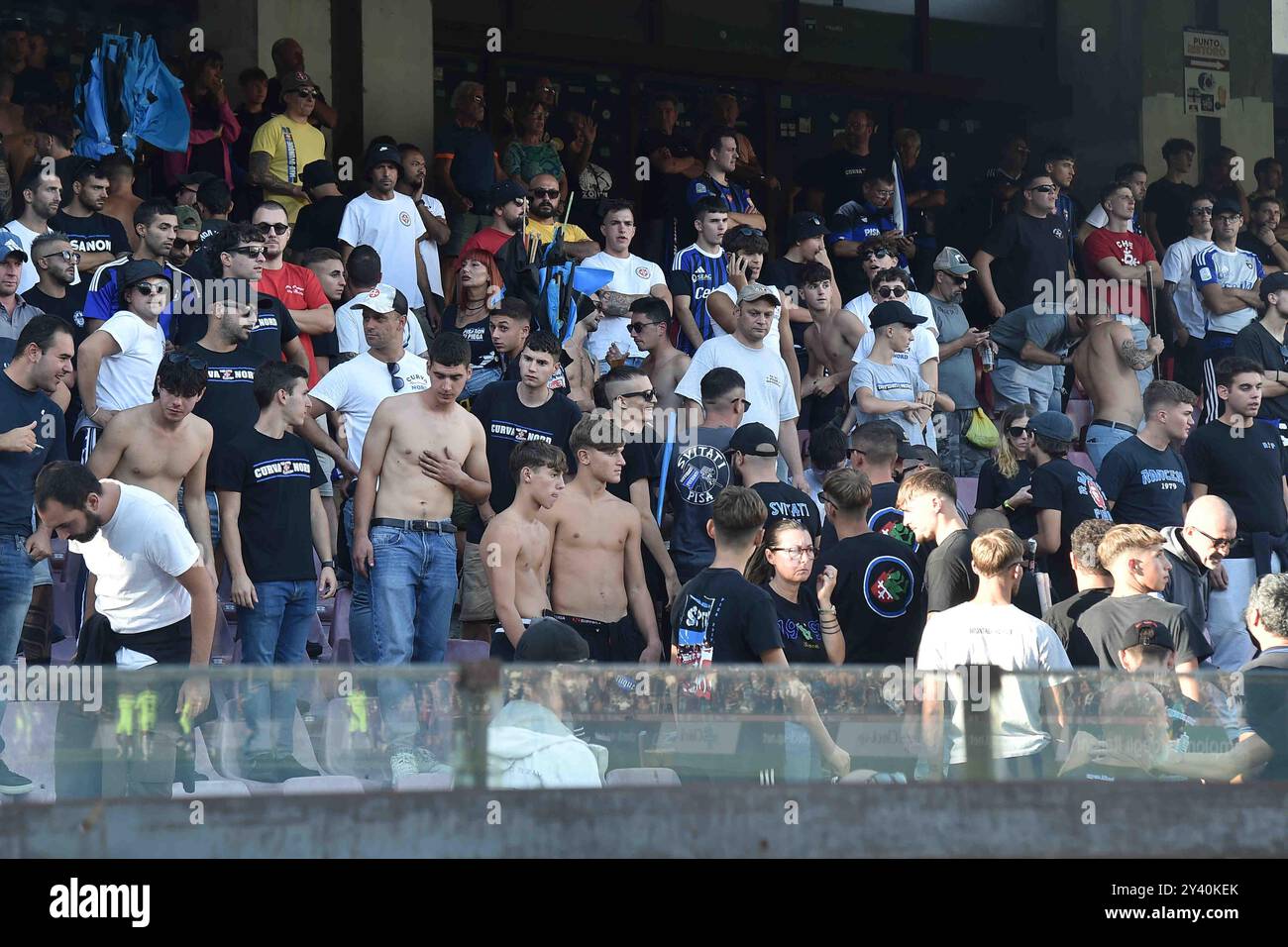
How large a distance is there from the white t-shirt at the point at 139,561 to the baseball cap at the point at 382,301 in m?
2.49

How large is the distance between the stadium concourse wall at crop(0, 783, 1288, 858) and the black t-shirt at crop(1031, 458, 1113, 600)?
274 centimetres

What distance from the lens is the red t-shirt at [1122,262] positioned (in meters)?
13.1

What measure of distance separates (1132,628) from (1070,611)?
1.65 feet

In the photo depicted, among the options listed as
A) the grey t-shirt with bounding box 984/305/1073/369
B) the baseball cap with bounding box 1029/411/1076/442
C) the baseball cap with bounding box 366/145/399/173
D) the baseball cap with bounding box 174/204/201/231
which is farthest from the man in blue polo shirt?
the grey t-shirt with bounding box 984/305/1073/369

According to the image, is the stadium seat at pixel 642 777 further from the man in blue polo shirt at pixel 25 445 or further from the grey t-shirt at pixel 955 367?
the grey t-shirt at pixel 955 367

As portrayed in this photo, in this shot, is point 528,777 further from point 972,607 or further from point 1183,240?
point 1183,240

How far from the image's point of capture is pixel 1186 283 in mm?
13711

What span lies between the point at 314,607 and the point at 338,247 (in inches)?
147

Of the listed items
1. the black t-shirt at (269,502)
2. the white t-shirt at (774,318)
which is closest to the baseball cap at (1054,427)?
the white t-shirt at (774,318)
